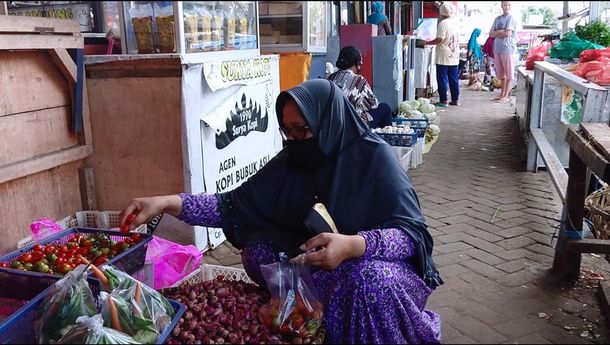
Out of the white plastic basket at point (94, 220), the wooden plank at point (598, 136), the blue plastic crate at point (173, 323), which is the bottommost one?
the white plastic basket at point (94, 220)

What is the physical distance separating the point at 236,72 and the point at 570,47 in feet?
12.8

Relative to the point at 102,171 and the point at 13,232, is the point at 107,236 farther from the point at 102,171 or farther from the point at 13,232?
the point at 102,171

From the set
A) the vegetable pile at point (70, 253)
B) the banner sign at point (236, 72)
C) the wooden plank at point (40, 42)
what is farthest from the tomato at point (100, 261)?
the banner sign at point (236, 72)

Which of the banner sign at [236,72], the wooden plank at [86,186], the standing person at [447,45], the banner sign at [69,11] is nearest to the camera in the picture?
the banner sign at [236,72]

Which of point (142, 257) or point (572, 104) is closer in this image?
point (142, 257)

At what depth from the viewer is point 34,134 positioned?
3.24 metres

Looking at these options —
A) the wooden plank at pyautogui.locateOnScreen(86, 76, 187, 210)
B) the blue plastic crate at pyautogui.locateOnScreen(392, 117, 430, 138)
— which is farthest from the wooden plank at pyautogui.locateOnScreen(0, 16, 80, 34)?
the blue plastic crate at pyautogui.locateOnScreen(392, 117, 430, 138)

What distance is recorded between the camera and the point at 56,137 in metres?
3.43

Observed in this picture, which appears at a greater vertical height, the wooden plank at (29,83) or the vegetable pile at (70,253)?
the wooden plank at (29,83)

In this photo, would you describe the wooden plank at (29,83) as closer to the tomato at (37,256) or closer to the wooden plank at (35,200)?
the wooden plank at (35,200)

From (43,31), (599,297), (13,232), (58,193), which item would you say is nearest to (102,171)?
(58,193)

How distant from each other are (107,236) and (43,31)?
1337 mm

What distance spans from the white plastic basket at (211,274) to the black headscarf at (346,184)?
1.38ft

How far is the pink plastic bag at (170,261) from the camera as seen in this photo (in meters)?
2.91
